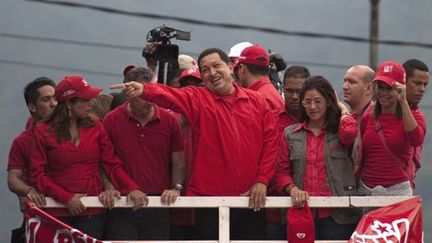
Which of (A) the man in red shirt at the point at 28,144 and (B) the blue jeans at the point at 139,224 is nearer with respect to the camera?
(A) the man in red shirt at the point at 28,144

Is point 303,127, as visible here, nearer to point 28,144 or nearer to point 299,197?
point 299,197

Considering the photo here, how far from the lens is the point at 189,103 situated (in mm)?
6164

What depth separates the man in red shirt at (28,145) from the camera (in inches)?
240

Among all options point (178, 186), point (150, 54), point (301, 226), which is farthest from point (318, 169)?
point (150, 54)

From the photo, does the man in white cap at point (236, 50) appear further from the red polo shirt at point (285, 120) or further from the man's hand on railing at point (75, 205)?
the man's hand on railing at point (75, 205)

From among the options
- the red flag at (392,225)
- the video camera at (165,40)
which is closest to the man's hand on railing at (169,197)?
the red flag at (392,225)

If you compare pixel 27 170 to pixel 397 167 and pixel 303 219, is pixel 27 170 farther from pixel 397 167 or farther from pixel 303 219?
pixel 397 167

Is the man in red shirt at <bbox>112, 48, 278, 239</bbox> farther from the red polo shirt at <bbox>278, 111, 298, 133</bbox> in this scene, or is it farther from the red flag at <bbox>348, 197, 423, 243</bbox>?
the red flag at <bbox>348, 197, 423, 243</bbox>

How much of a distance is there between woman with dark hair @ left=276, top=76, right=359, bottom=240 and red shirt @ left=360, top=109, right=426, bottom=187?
0.36 feet

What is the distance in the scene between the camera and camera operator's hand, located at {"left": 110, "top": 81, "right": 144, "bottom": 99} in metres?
5.80

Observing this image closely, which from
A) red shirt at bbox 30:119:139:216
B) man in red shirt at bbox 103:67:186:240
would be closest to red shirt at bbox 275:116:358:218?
man in red shirt at bbox 103:67:186:240

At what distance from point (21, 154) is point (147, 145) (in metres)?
0.85

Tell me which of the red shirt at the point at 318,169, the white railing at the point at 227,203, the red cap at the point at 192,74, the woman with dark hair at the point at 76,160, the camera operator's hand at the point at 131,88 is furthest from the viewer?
the red cap at the point at 192,74

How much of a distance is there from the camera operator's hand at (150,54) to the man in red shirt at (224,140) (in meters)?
1.58
